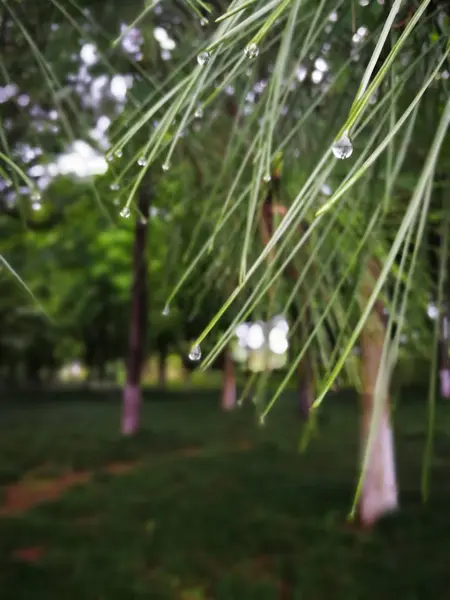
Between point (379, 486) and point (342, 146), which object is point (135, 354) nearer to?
point (379, 486)

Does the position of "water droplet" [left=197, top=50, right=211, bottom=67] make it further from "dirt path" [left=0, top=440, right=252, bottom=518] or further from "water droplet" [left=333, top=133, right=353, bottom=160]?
"dirt path" [left=0, top=440, right=252, bottom=518]

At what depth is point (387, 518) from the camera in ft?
11.7

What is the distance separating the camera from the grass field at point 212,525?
271 cm

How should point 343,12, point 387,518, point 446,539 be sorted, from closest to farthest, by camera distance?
point 343,12 → point 446,539 → point 387,518

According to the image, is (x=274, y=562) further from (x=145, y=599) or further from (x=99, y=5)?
(x=99, y=5)

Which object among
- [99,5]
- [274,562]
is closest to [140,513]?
[274,562]

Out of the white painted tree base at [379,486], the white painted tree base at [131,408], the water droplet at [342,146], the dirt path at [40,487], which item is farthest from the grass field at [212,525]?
the white painted tree base at [131,408]

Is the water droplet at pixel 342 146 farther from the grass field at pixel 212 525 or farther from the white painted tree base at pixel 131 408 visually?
the white painted tree base at pixel 131 408

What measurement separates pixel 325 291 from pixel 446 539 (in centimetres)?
278

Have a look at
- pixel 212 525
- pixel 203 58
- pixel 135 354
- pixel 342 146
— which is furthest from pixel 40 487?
pixel 342 146

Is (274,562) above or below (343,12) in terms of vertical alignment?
below

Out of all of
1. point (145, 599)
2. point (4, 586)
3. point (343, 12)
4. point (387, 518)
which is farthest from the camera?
point (387, 518)

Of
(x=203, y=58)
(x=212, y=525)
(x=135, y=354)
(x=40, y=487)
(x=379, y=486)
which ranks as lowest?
(x=40, y=487)

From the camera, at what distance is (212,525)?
11.8ft
